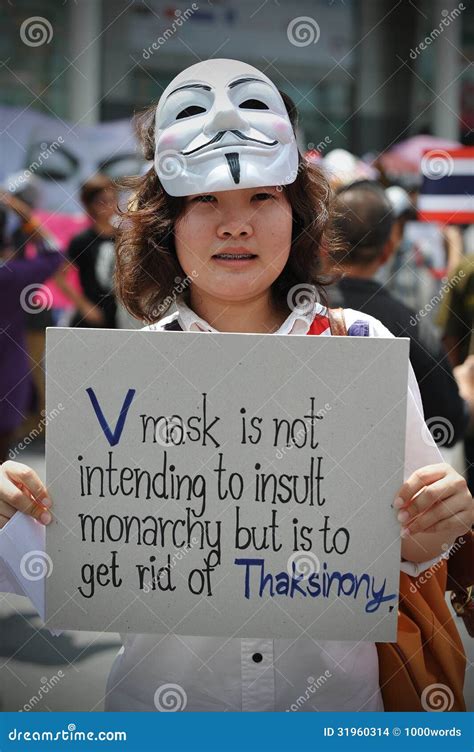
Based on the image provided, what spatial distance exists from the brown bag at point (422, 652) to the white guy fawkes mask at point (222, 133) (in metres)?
0.34

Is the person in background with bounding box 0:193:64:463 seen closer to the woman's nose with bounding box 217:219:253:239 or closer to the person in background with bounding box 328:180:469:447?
the person in background with bounding box 328:180:469:447

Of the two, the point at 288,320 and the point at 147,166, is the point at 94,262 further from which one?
the point at 288,320

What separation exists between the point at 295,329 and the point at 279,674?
0.67m

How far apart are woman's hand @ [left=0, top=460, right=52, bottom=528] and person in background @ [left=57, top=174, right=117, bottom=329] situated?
4306 mm

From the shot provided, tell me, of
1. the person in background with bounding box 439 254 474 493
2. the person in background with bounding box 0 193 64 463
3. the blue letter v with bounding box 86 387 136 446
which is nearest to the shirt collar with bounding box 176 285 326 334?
the blue letter v with bounding box 86 387 136 446

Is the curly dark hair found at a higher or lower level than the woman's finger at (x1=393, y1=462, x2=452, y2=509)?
higher

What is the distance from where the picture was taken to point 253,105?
2055 mm

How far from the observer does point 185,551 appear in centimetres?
189

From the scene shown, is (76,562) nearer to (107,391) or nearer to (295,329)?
(107,391)

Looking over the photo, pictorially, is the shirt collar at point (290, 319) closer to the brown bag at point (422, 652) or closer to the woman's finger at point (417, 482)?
the brown bag at point (422, 652)

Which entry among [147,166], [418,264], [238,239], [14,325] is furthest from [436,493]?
[418,264]

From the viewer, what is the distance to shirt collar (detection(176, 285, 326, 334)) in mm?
2053

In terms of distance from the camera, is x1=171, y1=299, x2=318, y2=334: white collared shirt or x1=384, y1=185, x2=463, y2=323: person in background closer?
x1=171, y1=299, x2=318, y2=334: white collared shirt

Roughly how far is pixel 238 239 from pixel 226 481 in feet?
1.53
